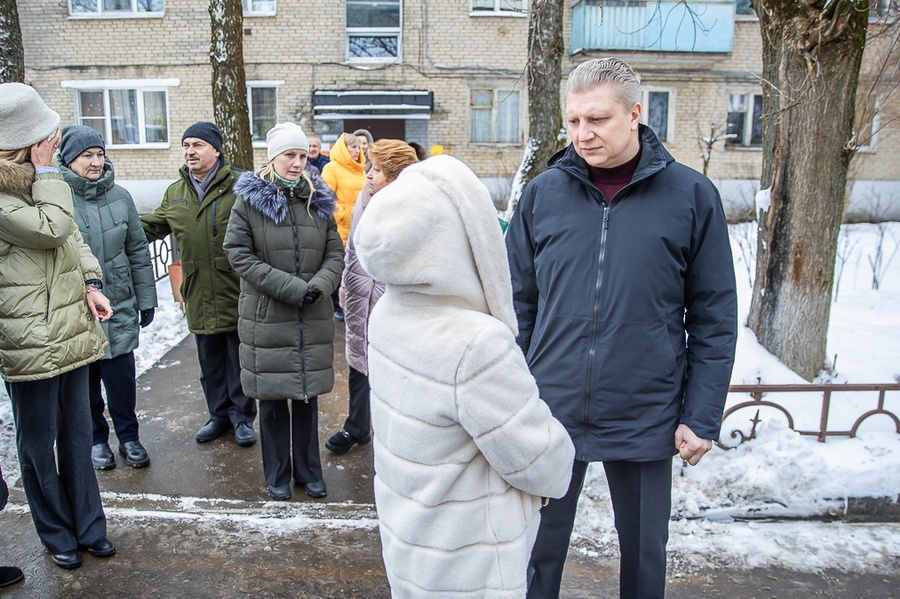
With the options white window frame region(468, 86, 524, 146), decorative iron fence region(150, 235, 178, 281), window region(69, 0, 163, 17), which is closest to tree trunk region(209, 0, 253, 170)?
decorative iron fence region(150, 235, 178, 281)

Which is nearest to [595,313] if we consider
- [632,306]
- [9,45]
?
[632,306]

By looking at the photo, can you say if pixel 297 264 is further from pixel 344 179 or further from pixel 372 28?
pixel 372 28

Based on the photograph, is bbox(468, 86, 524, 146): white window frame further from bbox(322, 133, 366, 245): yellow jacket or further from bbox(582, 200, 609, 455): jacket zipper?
bbox(582, 200, 609, 455): jacket zipper

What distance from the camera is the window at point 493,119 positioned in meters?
18.0

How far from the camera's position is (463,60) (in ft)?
58.0

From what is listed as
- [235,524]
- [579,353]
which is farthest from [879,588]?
[235,524]

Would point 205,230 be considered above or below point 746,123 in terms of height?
below

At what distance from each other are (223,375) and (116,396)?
64cm

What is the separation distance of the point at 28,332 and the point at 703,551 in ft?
10.2

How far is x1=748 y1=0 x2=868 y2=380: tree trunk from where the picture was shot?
458 cm

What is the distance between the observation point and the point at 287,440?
12.9ft

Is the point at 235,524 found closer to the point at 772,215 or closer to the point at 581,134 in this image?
the point at 581,134

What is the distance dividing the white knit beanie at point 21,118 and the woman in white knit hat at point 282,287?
1.05m

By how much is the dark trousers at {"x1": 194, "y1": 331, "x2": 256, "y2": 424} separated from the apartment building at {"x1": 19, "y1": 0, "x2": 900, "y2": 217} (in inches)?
527
